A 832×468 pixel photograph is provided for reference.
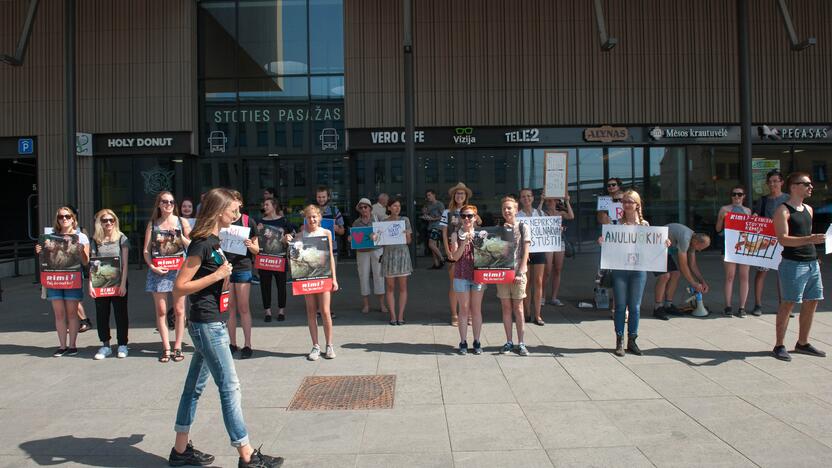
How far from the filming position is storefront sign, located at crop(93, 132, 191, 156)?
1695cm

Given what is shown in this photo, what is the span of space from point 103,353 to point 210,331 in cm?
405

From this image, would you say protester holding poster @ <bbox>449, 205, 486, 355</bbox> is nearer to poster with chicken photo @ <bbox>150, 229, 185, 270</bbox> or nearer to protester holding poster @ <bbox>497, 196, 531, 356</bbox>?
protester holding poster @ <bbox>497, 196, 531, 356</bbox>

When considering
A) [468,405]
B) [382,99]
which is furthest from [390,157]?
[468,405]

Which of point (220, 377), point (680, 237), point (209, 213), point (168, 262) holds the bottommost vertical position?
point (220, 377)

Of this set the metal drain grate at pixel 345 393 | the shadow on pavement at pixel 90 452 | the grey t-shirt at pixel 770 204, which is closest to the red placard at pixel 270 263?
the metal drain grate at pixel 345 393

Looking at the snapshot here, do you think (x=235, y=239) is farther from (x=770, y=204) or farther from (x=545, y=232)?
(x=770, y=204)

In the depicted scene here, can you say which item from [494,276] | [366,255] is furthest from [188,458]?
[366,255]

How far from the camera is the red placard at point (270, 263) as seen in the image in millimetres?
8500

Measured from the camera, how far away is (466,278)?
714 cm

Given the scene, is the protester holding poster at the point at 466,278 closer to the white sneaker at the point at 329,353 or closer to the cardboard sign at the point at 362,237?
the white sneaker at the point at 329,353

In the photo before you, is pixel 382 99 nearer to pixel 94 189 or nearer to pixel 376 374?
pixel 94 189

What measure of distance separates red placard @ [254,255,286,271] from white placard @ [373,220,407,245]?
4.59 ft

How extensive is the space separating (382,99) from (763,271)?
417 inches

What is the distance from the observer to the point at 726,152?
17453 mm
